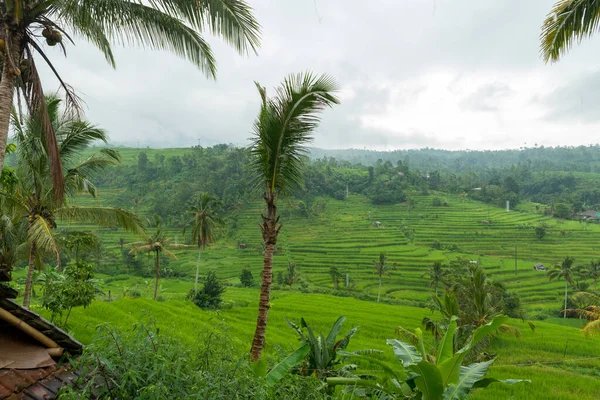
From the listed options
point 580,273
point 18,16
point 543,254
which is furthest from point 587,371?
point 543,254

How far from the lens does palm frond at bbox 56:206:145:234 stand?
873 centimetres

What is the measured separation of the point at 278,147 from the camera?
19.3 ft

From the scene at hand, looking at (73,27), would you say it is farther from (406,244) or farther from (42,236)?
(406,244)

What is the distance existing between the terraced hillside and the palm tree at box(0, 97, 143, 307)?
30.9 meters

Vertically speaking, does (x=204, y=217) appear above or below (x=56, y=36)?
below

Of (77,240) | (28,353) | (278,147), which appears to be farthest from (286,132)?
(77,240)

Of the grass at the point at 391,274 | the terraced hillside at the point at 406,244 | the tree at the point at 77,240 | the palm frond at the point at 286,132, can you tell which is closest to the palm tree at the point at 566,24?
the palm frond at the point at 286,132

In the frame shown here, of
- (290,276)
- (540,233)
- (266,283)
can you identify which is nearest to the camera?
(266,283)

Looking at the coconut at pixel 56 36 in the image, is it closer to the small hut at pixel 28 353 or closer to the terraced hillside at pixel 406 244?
the small hut at pixel 28 353

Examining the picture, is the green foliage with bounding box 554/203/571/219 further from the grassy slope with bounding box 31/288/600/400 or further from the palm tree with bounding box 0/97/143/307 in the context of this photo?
the palm tree with bounding box 0/97/143/307

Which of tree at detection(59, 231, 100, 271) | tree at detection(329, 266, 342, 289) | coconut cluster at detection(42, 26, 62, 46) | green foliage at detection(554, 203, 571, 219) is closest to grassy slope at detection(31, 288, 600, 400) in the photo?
tree at detection(59, 231, 100, 271)

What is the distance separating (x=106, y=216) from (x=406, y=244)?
166 feet

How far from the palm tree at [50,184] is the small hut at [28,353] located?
4679 millimetres

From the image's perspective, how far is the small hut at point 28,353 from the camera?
2.32 meters
